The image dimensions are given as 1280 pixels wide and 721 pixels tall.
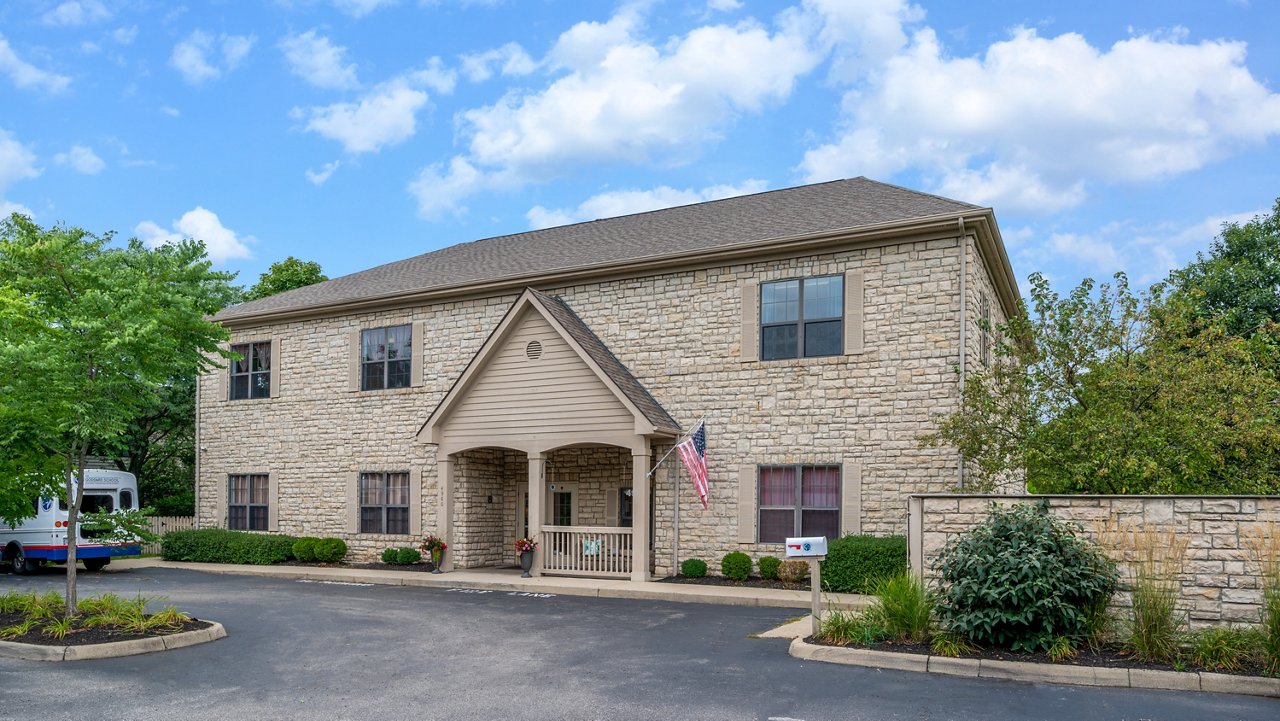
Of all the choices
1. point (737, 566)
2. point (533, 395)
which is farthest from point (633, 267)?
point (737, 566)

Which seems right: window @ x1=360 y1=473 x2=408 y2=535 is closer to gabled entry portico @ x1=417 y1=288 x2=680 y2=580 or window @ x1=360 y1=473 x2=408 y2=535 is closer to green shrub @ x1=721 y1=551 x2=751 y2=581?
gabled entry portico @ x1=417 y1=288 x2=680 y2=580

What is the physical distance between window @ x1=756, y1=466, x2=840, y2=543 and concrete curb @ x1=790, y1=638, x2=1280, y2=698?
7.30 metres

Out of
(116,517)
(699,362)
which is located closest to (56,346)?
(116,517)

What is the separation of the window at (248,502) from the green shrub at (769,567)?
45.9 feet

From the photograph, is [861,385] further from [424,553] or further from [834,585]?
[424,553]

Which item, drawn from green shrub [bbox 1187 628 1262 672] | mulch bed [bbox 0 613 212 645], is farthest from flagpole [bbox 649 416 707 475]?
green shrub [bbox 1187 628 1262 672]

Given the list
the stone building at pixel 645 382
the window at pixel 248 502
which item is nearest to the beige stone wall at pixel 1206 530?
the stone building at pixel 645 382

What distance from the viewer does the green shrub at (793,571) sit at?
56.6 ft

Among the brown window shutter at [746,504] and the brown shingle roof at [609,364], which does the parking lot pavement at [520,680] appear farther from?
the brown shingle roof at [609,364]

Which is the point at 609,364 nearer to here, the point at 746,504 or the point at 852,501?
the point at 746,504

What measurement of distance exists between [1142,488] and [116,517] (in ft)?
48.3

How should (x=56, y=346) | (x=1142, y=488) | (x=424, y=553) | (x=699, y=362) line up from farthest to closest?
(x=424, y=553), (x=699, y=362), (x=1142, y=488), (x=56, y=346)

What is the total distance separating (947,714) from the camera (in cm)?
800

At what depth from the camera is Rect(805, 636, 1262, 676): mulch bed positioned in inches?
359
